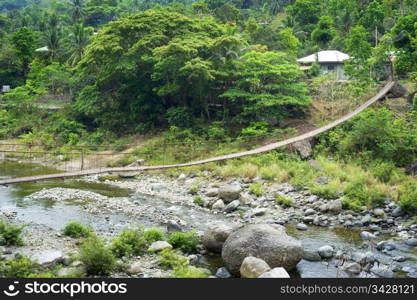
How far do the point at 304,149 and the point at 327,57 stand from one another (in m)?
14.5

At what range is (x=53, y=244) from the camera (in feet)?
37.0

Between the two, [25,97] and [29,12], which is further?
[29,12]

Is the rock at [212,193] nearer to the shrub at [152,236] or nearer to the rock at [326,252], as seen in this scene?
the shrub at [152,236]

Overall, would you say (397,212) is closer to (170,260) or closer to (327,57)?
(170,260)

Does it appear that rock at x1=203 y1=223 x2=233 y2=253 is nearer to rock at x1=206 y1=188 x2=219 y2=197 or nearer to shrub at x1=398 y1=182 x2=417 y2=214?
rock at x1=206 y1=188 x2=219 y2=197

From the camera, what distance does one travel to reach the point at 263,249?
996 cm

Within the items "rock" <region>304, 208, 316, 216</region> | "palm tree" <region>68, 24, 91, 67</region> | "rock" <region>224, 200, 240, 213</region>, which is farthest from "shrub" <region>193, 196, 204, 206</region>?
"palm tree" <region>68, 24, 91, 67</region>

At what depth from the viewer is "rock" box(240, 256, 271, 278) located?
9.20 metres

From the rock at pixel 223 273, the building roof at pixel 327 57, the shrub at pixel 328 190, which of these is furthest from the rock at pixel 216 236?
the building roof at pixel 327 57

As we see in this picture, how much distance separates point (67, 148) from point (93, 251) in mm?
18252

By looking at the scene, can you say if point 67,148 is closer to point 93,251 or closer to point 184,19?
point 184,19

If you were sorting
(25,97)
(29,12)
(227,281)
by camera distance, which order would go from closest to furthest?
1. (227,281)
2. (25,97)
3. (29,12)

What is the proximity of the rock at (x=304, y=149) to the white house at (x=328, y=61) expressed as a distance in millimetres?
13000

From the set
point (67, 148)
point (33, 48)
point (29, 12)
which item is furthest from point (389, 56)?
point (29, 12)
